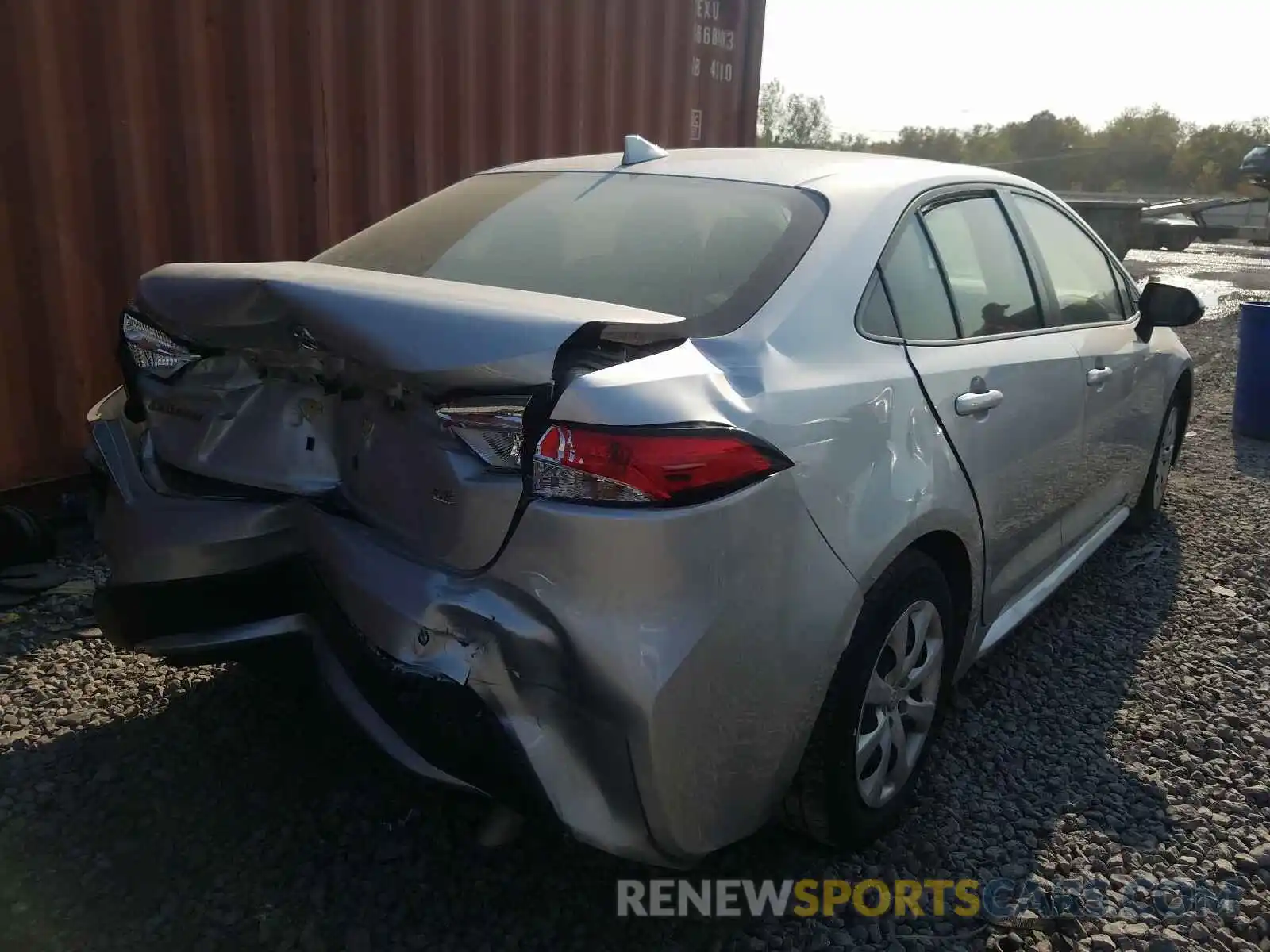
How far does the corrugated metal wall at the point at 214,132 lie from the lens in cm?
440

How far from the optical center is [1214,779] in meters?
2.92

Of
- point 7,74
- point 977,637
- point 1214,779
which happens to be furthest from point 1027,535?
point 7,74

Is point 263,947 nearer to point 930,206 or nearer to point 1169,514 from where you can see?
point 930,206

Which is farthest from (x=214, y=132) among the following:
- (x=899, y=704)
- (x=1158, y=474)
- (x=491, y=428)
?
(x=1158, y=474)

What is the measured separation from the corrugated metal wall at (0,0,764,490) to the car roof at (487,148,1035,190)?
2392 mm

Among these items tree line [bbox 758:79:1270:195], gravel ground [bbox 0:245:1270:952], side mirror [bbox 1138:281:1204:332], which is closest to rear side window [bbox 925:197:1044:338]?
side mirror [bbox 1138:281:1204:332]

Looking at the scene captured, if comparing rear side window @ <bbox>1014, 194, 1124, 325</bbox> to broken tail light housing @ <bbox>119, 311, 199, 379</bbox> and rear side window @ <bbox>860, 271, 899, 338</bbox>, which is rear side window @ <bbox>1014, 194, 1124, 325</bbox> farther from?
broken tail light housing @ <bbox>119, 311, 199, 379</bbox>

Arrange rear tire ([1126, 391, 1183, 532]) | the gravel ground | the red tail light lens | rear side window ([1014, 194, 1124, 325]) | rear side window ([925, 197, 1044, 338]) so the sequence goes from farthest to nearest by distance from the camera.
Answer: rear tire ([1126, 391, 1183, 532]), rear side window ([1014, 194, 1124, 325]), rear side window ([925, 197, 1044, 338]), the gravel ground, the red tail light lens

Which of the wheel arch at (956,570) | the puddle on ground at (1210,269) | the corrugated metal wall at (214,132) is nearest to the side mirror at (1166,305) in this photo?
the wheel arch at (956,570)

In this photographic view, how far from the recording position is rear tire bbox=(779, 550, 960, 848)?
2.24 metres

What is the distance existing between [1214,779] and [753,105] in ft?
21.7

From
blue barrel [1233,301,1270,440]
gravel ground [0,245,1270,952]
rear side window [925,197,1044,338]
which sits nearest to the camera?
gravel ground [0,245,1270,952]

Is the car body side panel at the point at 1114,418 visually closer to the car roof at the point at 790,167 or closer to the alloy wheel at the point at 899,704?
the car roof at the point at 790,167

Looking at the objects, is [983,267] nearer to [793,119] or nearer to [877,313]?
[877,313]
